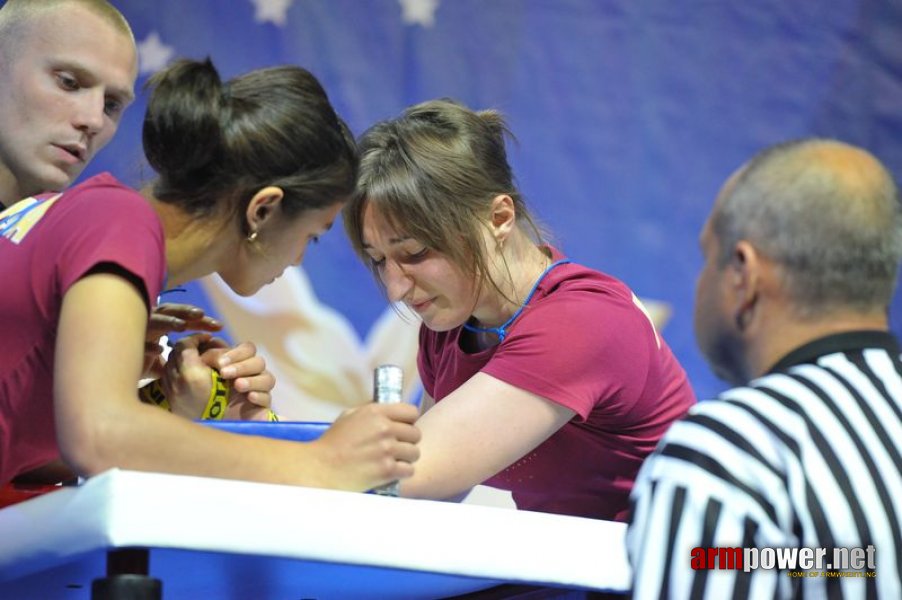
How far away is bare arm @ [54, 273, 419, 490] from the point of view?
1.23 meters

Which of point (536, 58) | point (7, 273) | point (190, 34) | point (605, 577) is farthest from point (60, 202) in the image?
point (536, 58)

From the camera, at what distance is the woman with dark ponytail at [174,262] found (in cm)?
125

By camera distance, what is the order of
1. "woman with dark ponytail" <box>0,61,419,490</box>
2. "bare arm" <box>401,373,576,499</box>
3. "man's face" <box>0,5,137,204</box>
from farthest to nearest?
"man's face" <box>0,5,137,204</box> < "bare arm" <box>401,373,576,499</box> < "woman with dark ponytail" <box>0,61,419,490</box>

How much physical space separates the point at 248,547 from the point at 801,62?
2.45 m

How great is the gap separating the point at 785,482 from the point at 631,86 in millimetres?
2175

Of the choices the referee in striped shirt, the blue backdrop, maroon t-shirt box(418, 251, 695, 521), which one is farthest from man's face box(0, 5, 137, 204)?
the referee in striped shirt

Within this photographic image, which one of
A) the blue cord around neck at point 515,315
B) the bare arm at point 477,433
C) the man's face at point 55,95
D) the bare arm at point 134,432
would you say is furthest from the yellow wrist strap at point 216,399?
the man's face at point 55,95

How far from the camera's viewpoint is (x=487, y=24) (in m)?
3.16

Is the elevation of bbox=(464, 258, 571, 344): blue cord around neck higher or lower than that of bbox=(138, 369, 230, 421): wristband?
higher

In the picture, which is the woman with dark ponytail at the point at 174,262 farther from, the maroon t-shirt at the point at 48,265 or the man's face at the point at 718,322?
the man's face at the point at 718,322

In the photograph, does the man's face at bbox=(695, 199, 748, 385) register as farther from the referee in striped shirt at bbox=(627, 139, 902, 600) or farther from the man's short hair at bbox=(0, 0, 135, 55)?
the man's short hair at bbox=(0, 0, 135, 55)

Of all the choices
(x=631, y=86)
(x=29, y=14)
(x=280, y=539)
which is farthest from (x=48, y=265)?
(x=631, y=86)

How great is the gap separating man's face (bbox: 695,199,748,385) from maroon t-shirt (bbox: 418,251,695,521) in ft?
1.58

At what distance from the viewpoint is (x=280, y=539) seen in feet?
3.90
